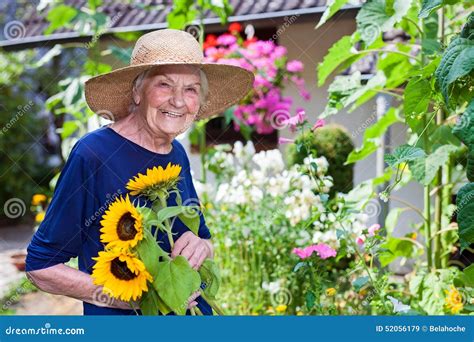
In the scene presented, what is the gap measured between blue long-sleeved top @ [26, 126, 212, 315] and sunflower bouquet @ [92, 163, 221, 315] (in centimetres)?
7

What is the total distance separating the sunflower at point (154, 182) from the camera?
1.51 m

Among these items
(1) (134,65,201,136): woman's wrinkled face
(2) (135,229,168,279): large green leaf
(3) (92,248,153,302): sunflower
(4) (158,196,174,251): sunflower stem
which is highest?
(1) (134,65,201,136): woman's wrinkled face

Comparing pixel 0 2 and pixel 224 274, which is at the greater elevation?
pixel 0 2

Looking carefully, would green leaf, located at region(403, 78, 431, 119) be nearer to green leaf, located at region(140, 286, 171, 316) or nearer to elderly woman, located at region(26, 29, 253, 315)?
elderly woman, located at region(26, 29, 253, 315)

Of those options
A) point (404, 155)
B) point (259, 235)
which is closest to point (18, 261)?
point (259, 235)

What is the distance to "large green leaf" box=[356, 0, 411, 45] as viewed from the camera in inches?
84.5

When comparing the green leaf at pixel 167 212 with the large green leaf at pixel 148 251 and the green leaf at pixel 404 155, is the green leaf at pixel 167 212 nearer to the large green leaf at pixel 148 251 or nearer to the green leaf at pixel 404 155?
the large green leaf at pixel 148 251

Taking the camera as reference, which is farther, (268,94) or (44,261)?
(268,94)

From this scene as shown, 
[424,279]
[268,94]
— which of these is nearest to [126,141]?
[424,279]

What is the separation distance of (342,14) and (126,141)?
2.89 metres

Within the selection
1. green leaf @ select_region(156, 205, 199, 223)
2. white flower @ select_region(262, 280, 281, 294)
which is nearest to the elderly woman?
green leaf @ select_region(156, 205, 199, 223)

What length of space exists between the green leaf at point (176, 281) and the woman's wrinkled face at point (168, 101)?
32 cm

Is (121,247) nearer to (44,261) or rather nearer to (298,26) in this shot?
(44,261)

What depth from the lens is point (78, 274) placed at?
5.19ft
